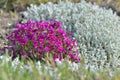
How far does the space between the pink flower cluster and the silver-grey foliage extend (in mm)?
325

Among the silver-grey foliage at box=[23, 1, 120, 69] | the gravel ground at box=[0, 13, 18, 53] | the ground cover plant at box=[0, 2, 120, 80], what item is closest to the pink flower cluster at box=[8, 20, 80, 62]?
the ground cover plant at box=[0, 2, 120, 80]

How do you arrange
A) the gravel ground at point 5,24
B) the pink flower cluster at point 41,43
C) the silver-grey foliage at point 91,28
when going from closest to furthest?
the pink flower cluster at point 41,43, the silver-grey foliage at point 91,28, the gravel ground at point 5,24

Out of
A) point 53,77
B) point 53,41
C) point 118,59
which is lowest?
point 118,59

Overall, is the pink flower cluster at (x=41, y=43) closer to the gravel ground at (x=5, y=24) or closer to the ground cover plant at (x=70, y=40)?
the ground cover plant at (x=70, y=40)

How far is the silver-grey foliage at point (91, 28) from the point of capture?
6391 mm

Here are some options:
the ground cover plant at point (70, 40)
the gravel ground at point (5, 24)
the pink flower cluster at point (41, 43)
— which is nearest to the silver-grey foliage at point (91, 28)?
the ground cover plant at point (70, 40)

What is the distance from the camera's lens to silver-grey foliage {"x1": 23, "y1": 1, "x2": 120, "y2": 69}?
6391 mm

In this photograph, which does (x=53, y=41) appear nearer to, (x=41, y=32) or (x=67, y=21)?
(x=41, y=32)

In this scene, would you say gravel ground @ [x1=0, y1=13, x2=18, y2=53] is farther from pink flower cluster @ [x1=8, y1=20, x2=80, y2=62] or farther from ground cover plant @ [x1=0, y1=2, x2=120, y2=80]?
pink flower cluster @ [x1=8, y1=20, x2=80, y2=62]

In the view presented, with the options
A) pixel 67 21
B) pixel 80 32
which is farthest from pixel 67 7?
pixel 80 32

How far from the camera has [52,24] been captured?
628cm

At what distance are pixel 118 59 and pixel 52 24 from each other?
1.08 m

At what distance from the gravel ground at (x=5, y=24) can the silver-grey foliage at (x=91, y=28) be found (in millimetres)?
517

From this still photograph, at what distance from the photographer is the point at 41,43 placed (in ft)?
19.1
